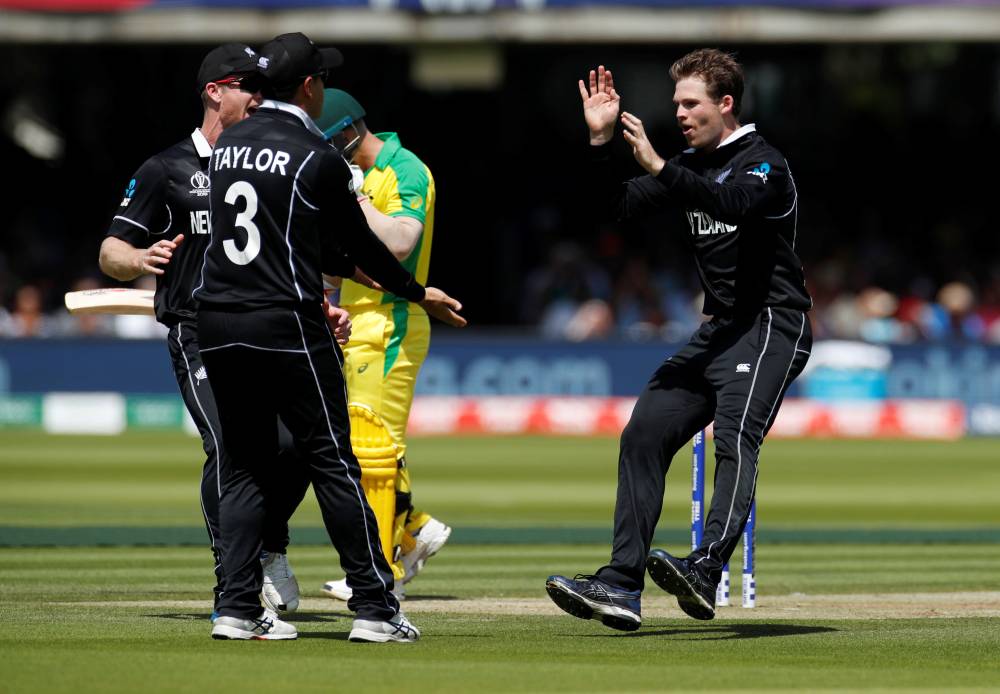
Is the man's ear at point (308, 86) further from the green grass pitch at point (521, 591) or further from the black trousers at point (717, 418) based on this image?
the green grass pitch at point (521, 591)

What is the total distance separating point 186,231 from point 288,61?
129 centimetres

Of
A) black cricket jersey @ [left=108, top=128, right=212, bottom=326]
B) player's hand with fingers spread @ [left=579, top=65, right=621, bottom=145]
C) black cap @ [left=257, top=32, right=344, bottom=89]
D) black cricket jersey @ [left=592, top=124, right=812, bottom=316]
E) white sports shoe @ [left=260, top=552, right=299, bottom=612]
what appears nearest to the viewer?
black cap @ [left=257, top=32, right=344, bottom=89]

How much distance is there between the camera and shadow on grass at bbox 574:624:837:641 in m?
7.29

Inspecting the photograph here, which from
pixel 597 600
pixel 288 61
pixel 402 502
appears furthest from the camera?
pixel 402 502

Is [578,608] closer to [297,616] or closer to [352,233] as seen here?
[297,616]

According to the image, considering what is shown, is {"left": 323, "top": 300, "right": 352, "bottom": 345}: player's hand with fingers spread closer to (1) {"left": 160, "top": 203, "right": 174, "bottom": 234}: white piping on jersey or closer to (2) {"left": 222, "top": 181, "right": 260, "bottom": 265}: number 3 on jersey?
(2) {"left": 222, "top": 181, "right": 260, "bottom": 265}: number 3 on jersey

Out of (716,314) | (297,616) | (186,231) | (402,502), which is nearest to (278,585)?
(297,616)

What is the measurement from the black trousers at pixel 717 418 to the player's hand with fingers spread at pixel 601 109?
3.03ft

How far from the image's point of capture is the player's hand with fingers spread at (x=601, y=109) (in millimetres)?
7359

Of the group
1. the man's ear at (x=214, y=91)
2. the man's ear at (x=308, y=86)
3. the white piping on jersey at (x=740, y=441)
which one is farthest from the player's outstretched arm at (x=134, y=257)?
the white piping on jersey at (x=740, y=441)

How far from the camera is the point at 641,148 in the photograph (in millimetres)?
7145

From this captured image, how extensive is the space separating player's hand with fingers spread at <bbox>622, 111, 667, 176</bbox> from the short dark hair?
0.35 metres

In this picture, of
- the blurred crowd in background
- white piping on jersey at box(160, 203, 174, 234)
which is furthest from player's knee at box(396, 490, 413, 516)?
the blurred crowd in background

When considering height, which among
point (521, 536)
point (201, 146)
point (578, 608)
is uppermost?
point (201, 146)
